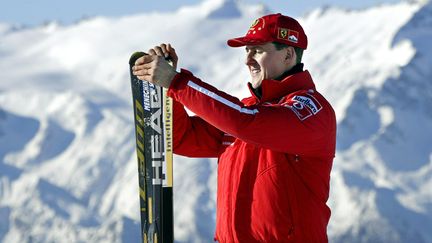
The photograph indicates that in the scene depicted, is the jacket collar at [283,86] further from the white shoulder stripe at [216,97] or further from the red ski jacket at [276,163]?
the white shoulder stripe at [216,97]

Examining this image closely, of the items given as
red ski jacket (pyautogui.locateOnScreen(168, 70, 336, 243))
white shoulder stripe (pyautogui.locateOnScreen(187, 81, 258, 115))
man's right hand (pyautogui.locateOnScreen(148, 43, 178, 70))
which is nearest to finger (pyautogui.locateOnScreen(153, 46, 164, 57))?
man's right hand (pyautogui.locateOnScreen(148, 43, 178, 70))

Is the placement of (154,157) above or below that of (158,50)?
below

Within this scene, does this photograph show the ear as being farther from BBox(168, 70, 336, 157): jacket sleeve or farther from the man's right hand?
the man's right hand

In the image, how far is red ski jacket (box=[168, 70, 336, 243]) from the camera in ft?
23.9

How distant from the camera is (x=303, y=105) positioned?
299 inches

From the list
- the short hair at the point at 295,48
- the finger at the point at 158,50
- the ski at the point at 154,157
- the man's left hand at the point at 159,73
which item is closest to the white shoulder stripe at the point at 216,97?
the man's left hand at the point at 159,73

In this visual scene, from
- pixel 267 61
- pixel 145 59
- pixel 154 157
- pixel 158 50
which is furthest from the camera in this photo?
pixel 154 157

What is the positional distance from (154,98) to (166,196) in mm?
787

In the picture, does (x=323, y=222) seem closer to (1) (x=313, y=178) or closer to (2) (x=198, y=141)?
(1) (x=313, y=178)

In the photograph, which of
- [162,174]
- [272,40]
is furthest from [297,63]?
[162,174]

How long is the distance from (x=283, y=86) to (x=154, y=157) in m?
1.35

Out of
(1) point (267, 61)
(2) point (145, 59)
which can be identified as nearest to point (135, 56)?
(2) point (145, 59)

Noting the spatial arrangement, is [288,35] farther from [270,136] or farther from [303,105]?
[270,136]

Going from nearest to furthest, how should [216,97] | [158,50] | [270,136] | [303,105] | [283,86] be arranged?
[216,97], [270,136], [303,105], [283,86], [158,50]
